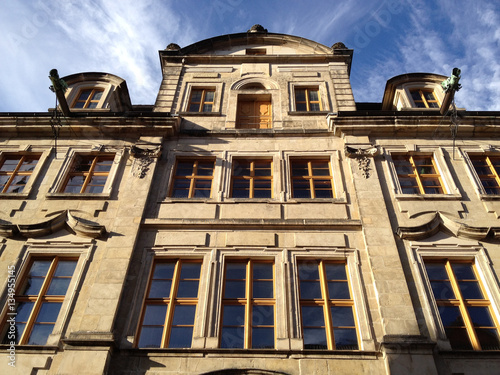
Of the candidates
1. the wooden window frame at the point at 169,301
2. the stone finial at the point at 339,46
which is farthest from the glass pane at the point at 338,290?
the stone finial at the point at 339,46

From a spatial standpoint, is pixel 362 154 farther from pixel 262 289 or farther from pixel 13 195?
pixel 13 195

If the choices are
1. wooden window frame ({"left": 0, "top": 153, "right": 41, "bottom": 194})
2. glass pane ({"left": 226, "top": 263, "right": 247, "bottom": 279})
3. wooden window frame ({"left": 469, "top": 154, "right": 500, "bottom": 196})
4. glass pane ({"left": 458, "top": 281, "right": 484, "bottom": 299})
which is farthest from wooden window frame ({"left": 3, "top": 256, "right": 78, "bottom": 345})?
wooden window frame ({"left": 469, "top": 154, "right": 500, "bottom": 196})

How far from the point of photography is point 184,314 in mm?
10281

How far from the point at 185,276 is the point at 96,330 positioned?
2423mm

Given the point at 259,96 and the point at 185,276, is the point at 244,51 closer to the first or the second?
the point at 259,96

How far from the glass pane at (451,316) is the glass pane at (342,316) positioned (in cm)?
206

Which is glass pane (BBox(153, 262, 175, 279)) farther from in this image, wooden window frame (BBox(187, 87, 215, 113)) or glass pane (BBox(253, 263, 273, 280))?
wooden window frame (BBox(187, 87, 215, 113))

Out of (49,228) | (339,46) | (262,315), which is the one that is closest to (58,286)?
(49,228)

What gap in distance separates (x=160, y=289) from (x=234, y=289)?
180 cm

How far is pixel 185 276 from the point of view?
11086 millimetres

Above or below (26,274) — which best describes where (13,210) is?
above

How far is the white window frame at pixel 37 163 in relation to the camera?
13047 mm

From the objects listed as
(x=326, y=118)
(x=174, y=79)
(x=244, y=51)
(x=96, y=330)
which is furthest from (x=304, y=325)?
(x=244, y=51)

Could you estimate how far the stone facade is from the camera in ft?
31.1
